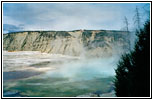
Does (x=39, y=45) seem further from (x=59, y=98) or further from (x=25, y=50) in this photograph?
(x=59, y=98)

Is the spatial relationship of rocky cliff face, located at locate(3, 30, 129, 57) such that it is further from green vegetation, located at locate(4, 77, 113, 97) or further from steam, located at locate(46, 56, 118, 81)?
green vegetation, located at locate(4, 77, 113, 97)

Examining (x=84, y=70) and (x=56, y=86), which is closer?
(x=56, y=86)

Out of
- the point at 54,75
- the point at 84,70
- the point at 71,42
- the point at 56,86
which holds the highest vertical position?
the point at 71,42

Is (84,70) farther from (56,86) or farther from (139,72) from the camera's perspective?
(139,72)

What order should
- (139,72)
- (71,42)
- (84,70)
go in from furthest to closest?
(71,42), (84,70), (139,72)

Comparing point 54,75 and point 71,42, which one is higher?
point 71,42

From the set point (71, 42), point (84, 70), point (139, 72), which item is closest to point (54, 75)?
point (84, 70)

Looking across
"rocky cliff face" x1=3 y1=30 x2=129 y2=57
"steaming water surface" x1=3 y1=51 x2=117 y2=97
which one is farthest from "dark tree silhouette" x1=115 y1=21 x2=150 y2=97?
"rocky cliff face" x1=3 y1=30 x2=129 y2=57
